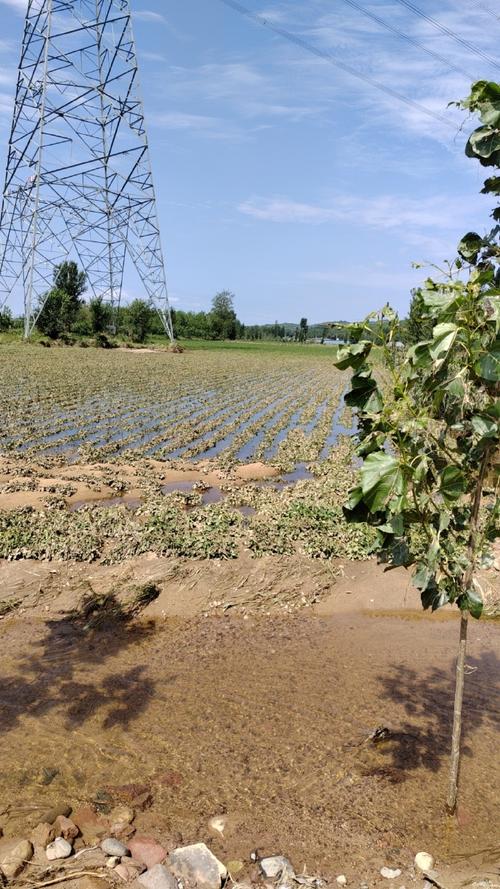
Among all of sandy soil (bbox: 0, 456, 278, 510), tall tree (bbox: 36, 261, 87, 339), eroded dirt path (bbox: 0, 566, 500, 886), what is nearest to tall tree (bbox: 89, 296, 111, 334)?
tall tree (bbox: 36, 261, 87, 339)

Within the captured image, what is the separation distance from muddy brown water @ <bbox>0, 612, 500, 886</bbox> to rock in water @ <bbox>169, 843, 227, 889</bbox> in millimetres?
164

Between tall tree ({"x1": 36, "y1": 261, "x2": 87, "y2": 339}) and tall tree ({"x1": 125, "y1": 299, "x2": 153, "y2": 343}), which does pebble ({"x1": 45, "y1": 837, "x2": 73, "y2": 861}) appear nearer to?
tall tree ({"x1": 36, "y1": 261, "x2": 87, "y2": 339})

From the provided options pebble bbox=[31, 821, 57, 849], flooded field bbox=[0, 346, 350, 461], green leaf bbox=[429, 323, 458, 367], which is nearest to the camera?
green leaf bbox=[429, 323, 458, 367]

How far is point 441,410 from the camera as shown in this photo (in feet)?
10.8

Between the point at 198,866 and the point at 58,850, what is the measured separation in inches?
31.8

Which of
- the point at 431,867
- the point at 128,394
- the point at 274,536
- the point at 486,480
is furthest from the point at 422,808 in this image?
the point at 128,394

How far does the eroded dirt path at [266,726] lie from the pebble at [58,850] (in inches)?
18.7

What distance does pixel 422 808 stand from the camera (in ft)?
13.3

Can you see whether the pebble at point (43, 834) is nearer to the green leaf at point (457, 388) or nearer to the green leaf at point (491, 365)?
the green leaf at point (457, 388)

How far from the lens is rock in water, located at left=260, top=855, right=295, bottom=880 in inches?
134

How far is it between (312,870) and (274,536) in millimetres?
4862

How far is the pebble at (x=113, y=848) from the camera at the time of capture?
354cm

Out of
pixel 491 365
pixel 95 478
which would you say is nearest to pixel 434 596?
pixel 491 365

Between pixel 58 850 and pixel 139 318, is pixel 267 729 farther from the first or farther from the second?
pixel 139 318
